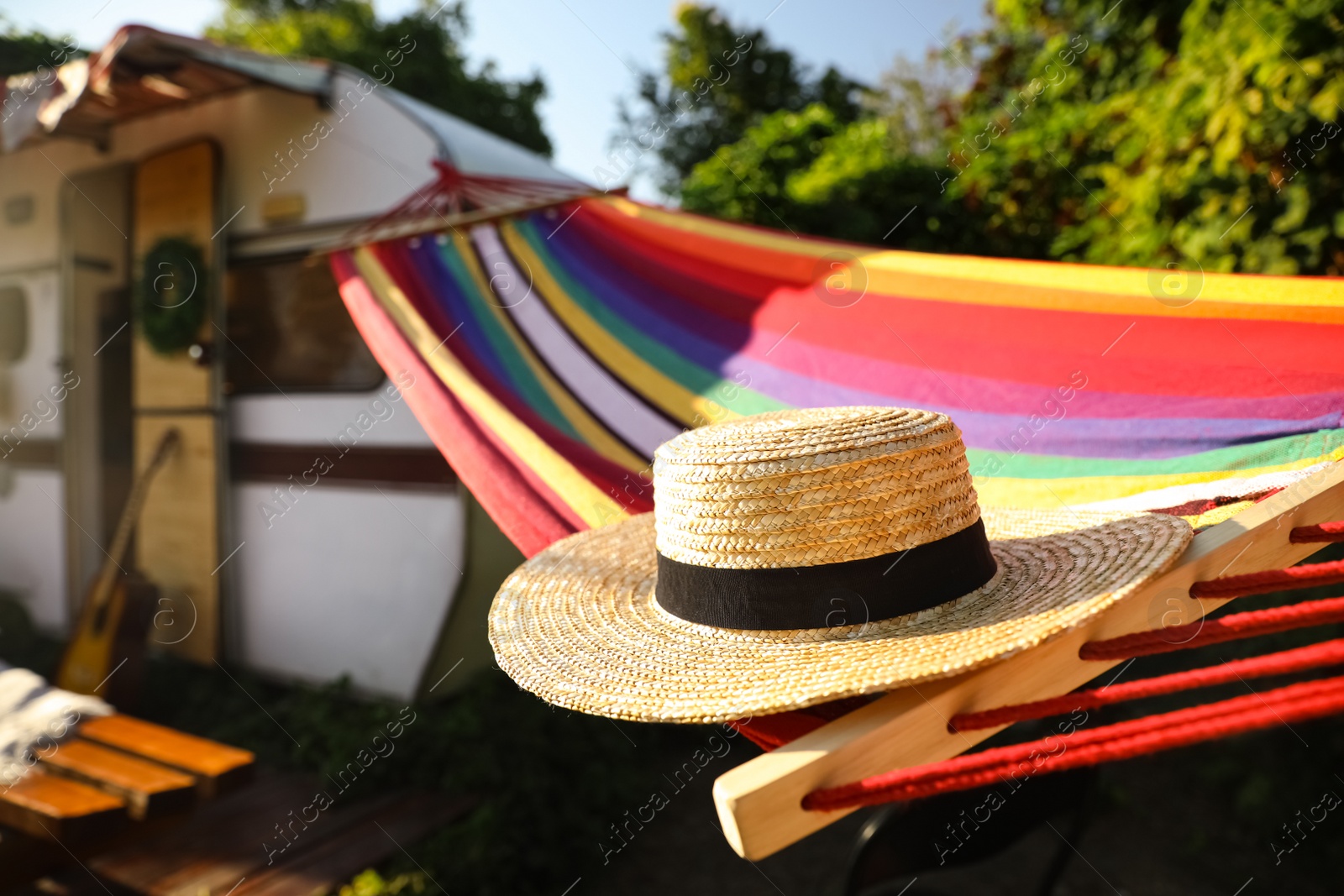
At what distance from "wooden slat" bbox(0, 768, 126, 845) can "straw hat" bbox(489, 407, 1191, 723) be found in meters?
1.53

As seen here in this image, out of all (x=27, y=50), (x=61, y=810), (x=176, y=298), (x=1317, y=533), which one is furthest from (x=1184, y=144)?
(x=27, y=50)

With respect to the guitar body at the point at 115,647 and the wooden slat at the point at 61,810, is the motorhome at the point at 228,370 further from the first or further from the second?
the wooden slat at the point at 61,810

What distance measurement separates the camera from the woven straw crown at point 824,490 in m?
0.86

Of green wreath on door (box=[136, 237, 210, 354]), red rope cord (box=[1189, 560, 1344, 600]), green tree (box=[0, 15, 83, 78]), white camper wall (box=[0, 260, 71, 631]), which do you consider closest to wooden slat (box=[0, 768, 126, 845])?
green wreath on door (box=[136, 237, 210, 354])

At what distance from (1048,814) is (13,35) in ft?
18.7

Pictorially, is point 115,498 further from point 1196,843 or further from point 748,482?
point 1196,843

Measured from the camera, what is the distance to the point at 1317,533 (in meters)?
0.93

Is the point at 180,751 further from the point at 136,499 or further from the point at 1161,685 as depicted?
the point at 1161,685

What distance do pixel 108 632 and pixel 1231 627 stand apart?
12.8 feet

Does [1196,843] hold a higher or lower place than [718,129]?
lower

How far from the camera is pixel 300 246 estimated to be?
132 inches

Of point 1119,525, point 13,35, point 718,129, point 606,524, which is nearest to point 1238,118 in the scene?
point 1119,525

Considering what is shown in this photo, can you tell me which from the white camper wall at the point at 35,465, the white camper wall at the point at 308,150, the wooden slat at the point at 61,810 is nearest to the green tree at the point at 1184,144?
the white camper wall at the point at 308,150

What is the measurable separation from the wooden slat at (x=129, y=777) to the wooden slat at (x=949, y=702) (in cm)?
180
